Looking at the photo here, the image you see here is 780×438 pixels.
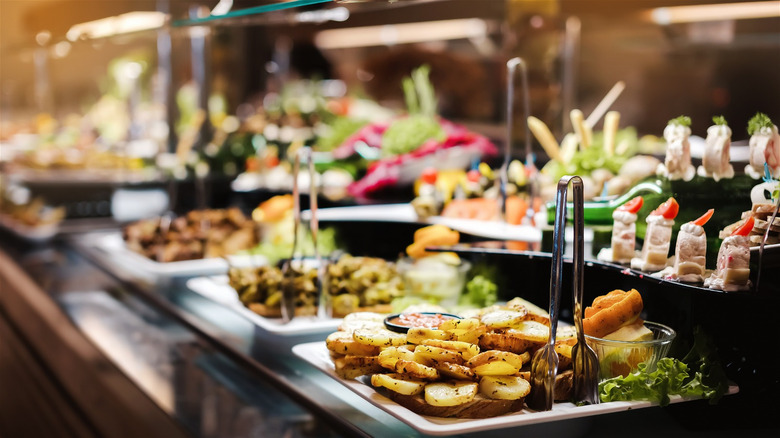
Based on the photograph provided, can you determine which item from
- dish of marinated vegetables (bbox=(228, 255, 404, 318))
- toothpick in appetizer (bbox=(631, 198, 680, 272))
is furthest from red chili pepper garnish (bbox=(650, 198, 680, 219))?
dish of marinated vegetables (bbox=(228, 255, 404, 318))

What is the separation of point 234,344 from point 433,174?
956 mm

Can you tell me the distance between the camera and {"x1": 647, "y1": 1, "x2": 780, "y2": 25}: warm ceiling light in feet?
12.9

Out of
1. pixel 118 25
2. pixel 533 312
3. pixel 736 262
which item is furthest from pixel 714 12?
pixel 736 262

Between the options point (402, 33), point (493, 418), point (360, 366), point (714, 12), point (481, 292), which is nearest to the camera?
point (493, 418)

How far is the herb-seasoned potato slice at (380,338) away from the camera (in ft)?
4.87

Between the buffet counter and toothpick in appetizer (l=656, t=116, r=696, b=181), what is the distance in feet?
1.45

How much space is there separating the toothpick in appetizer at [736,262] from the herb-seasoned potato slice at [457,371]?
1.44 ft

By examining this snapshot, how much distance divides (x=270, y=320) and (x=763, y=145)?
4.05ft

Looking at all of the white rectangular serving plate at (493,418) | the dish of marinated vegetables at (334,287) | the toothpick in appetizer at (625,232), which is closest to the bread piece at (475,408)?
the white rectangular serving plate at (493,418)

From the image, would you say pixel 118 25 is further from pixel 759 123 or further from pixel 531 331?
pixel 759 123

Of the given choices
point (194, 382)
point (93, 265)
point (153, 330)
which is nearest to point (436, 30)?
point (93, 265)

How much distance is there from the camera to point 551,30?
3115mm

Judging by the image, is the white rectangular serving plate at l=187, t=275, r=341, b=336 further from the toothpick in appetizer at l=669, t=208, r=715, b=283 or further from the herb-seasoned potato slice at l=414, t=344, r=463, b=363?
the toothpick in appetizer at l=669, t=208, r=715, b=283

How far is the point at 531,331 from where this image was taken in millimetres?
1472
